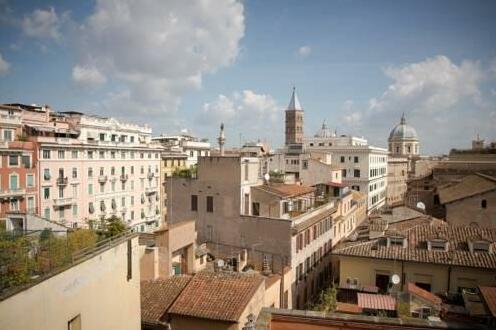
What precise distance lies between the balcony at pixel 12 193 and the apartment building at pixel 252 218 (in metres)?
15.4

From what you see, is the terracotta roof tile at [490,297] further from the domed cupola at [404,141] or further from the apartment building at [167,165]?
the domed cupola at [404,141]

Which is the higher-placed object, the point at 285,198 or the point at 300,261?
the point at 285,198

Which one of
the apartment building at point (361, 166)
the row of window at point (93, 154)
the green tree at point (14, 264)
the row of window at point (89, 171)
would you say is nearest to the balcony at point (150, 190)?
the row of window at point (89, 171)

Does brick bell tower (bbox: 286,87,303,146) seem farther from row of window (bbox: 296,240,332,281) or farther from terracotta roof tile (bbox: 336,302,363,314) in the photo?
terracotta roof tile (bbox: 336,302,363,314)

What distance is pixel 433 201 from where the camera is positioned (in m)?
38.2

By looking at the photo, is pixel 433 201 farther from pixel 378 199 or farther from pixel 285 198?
pixel 378 199

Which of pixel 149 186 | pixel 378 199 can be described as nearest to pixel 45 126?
pixel 149 186

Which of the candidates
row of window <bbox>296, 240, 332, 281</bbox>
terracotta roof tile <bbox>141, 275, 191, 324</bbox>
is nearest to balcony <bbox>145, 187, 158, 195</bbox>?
row of window <bbox>296, 240, 332, 281</bbox>

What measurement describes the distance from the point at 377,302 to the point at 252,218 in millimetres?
10488

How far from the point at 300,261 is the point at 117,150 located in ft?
98.0

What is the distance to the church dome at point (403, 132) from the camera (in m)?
101

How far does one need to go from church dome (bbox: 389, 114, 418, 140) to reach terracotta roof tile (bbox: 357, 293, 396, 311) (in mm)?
93981

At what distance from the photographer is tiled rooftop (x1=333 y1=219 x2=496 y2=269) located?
1880 cm

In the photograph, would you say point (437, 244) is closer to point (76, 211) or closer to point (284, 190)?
point (284, 190)
